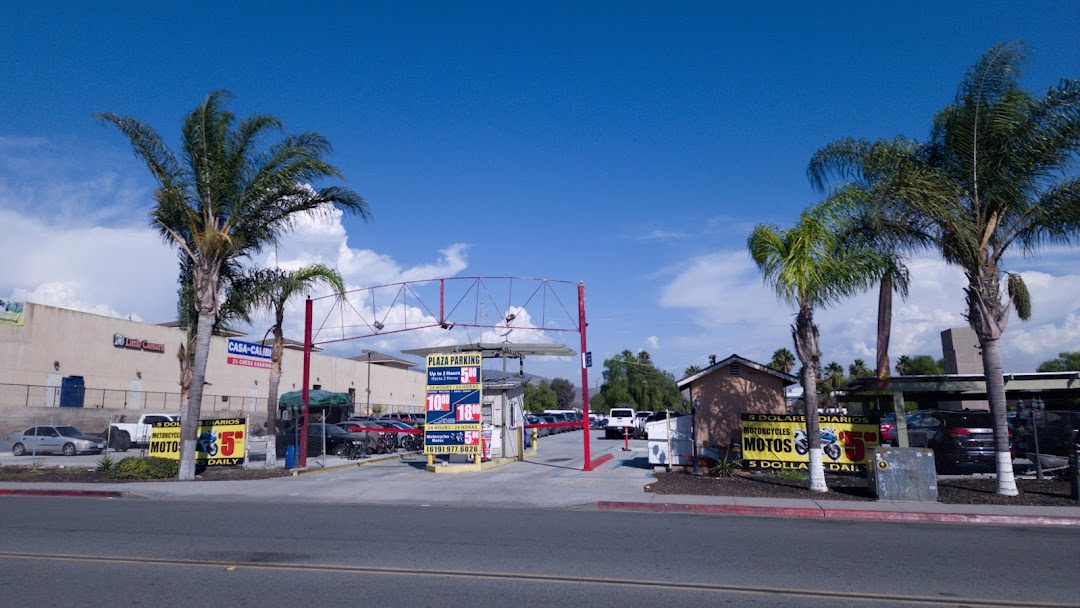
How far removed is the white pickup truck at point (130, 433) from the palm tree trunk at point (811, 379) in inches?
1091

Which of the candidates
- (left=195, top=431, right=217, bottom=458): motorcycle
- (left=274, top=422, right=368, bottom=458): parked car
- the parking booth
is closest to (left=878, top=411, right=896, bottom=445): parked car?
the parking booth

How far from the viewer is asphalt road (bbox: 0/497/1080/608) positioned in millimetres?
7199

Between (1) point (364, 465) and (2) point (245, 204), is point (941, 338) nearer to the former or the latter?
(1) point (364, 465)

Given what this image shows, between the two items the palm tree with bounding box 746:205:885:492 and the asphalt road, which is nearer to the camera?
the asphalt road

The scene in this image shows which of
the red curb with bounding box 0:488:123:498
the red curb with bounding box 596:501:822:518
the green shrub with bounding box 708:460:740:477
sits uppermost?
the green shrub with bounding box 708:460:740:477

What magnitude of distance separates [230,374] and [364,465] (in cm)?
3629

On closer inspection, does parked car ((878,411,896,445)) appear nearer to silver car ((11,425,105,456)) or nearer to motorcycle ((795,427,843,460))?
motorcycle ((795,427,843,460))

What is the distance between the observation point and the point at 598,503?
1533 cm

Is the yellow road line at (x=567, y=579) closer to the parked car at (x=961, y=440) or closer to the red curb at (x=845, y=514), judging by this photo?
the red curb at (x=845, y=514)

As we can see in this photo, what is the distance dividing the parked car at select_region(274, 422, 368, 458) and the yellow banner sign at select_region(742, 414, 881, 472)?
13.8 m

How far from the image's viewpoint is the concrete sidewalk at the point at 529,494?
13.8m

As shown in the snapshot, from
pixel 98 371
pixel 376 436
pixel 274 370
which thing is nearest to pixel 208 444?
pixel 274 370

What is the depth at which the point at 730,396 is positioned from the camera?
859 inches

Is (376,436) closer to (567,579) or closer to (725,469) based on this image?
(725,469)
